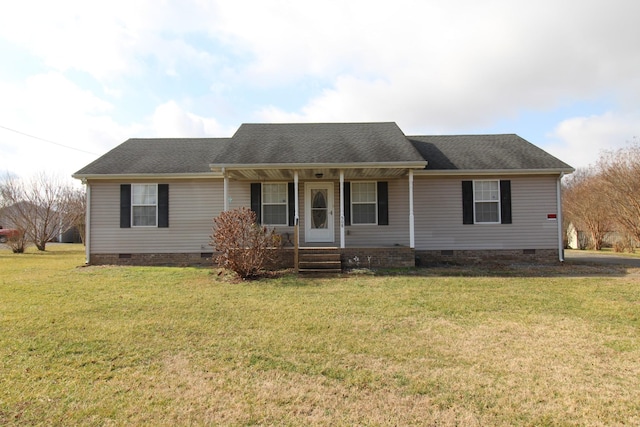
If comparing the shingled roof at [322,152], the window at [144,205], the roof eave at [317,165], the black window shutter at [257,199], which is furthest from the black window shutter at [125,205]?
the black window shutter at [257,199]

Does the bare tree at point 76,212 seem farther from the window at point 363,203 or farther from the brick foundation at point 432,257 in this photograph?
the window at point 363,203

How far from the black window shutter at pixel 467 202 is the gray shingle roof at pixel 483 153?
60cm

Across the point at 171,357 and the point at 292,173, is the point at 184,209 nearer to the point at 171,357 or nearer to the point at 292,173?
the point at 292,173

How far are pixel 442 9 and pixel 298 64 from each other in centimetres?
447

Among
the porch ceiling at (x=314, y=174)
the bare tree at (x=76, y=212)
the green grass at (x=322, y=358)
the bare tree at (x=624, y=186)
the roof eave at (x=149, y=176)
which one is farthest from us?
the bare tree at (x=76, y=212)

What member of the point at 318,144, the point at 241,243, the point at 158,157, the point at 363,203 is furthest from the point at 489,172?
the point at 158,157

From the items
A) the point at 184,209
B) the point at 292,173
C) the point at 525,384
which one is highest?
the point at 292,173

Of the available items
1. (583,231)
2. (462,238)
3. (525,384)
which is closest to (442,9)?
(462,238)

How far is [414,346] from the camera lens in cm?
439

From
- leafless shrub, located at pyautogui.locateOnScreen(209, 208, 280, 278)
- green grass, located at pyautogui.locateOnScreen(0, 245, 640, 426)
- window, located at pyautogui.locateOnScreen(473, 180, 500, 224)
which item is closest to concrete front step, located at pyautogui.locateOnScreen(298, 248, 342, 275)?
leafless shrub, located at pyautogui.locateOnScreen(209, 208, 280, 278)

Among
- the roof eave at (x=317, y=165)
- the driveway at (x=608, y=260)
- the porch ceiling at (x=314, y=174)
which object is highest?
the roof eave at (x=317, y=165)

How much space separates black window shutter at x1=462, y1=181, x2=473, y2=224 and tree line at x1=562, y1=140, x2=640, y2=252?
11.3 meters

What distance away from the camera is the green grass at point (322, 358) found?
293 cm

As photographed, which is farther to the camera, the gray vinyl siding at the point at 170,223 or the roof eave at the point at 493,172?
the gray vinyl siding at the point at 170,223
